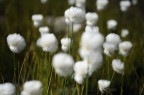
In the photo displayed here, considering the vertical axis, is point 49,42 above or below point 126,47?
above

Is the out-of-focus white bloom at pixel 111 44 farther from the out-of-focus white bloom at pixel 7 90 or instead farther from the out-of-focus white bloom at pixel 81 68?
the out-of-focus white bloom at pixel 7 90

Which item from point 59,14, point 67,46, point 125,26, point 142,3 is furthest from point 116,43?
point 142,3

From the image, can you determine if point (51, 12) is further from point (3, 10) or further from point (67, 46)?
point (67, 46)

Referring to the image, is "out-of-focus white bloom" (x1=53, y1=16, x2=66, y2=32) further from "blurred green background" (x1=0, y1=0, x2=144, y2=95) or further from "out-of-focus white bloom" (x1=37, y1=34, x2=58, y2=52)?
"out-of-focus white bloom" (x1=37, y1=34, x2=58, y2=52)

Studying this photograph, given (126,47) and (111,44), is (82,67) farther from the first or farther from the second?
(126,47)

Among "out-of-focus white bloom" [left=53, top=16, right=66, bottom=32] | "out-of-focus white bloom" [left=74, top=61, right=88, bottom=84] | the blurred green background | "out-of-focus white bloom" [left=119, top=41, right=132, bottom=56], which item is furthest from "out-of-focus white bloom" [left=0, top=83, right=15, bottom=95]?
"out-of-focus white bloom" [left=53, top=16, right=66, bottom=32]

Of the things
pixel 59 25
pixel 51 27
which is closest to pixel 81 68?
pixel 51 27

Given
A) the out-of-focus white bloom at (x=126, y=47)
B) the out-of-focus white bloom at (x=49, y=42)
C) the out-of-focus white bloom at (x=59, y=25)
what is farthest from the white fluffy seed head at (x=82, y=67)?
the out-of-focus white bloom at (x=59, y=25)

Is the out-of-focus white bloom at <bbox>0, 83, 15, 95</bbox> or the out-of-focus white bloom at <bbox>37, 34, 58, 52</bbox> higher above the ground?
the out-of-focus white bloom at <bbox>37, 34, 58, 52</bbox>
